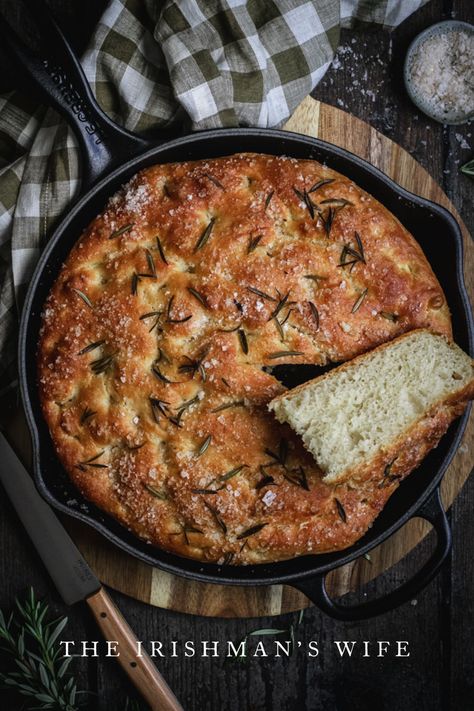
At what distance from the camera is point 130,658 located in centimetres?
298

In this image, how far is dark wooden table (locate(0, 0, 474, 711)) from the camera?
311cm

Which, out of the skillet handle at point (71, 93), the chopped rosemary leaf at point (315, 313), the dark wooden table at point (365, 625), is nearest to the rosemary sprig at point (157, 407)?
the chopped rosemary leaf at point (315, 313)

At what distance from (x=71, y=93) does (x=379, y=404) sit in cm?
172

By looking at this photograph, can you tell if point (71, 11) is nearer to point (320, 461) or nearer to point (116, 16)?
point (116, 16)

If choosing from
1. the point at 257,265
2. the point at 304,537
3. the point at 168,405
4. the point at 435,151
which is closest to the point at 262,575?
the point at 304,537

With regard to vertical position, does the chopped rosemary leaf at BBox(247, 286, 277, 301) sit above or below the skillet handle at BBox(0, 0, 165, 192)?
below

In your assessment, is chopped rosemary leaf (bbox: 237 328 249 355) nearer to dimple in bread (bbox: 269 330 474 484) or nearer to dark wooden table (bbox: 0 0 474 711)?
dimple in bread (bbox: 269 330 474 484)

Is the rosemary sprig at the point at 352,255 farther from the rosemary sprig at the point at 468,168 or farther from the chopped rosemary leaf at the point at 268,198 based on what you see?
the rosemary sprig at the point at 468,168

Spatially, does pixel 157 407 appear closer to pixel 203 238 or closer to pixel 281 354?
pixel 281 354

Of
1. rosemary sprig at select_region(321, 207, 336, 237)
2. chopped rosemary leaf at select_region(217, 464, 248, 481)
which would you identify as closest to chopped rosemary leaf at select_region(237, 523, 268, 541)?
chopped rosemary leaf at select_region(217, 464, 248, 481)

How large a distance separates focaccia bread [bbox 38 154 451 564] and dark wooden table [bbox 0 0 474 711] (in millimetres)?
767

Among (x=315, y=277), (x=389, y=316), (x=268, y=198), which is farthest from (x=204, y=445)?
(x=268, y=198)

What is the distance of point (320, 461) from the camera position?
2303mm

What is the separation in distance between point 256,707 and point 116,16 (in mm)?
3221
